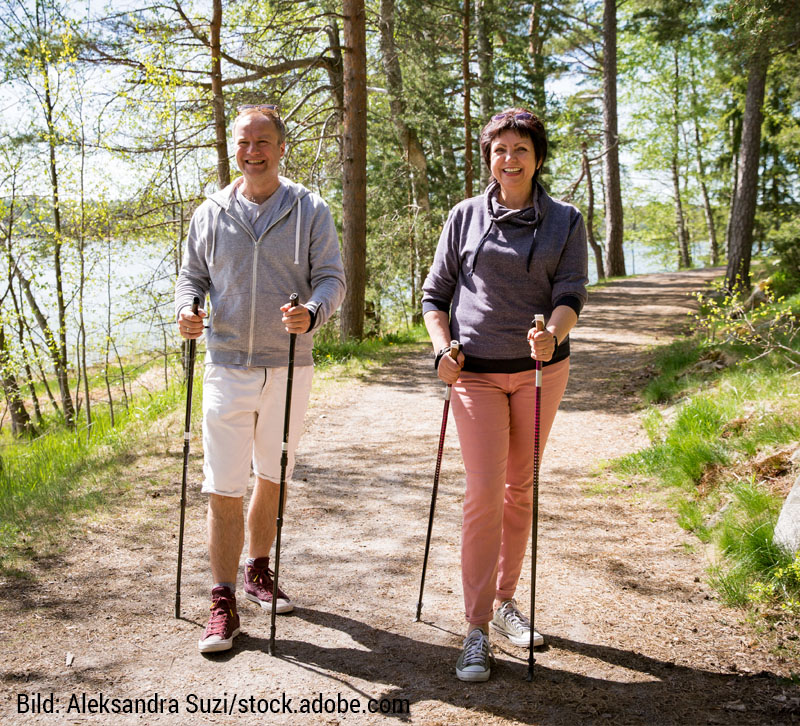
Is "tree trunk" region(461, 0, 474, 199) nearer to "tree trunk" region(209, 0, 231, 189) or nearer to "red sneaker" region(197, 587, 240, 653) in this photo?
"tree trunk" region(209, 0, 231, 189)

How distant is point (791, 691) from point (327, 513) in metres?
3.00

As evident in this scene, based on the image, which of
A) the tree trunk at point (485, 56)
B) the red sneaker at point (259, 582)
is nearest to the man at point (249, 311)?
the red sneaker at point (259, 582)

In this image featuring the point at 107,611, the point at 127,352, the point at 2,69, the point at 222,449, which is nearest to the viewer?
the point at 222,449

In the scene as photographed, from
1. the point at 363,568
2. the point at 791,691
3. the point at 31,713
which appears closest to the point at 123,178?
the point at 363,568

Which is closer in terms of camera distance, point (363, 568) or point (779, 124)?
point (363, 568)

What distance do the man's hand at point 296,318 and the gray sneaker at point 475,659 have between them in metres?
1.39

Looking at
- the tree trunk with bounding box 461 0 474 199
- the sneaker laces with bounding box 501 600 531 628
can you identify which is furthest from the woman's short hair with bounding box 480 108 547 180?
the tree trunk with bounding box 461 0 474 199

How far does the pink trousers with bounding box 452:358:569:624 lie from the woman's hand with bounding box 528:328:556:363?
A: 0.19m

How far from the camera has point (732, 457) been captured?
15.8 feet

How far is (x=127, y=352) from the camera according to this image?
12.5m

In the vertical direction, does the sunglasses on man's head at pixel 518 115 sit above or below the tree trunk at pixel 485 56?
below

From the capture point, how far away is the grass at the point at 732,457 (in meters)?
3.51

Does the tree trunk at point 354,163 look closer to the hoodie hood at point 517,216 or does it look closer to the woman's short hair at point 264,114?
the woman's short hair at point 264,114

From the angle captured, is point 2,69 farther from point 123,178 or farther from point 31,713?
point 31,713
